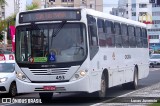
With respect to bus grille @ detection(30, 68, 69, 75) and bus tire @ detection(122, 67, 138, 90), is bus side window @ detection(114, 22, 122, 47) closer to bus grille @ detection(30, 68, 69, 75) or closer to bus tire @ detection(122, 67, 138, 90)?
bus tire @ detection(122, 67, 138, 90)

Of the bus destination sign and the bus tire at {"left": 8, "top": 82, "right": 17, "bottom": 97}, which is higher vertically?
the bus destination sign

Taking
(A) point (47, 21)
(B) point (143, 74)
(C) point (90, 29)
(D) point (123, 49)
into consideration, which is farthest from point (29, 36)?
(B) point (143, 74)

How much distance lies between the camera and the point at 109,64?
64.3 ft

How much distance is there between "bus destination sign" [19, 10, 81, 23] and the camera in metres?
17.1

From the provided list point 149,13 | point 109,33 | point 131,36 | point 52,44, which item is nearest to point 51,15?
point 52,44

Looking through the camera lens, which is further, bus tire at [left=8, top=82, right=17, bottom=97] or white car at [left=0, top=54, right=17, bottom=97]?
bus tire at [left=8, top=82, right=17, bottom=97]

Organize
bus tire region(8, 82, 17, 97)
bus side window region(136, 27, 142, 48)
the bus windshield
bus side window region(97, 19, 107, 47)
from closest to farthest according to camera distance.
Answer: the bus windshield
bus side window region(97, 19, 107, 47)
bus tire region(8, 82, 17, 97)
bus side window region(136, 27, 142, 48)

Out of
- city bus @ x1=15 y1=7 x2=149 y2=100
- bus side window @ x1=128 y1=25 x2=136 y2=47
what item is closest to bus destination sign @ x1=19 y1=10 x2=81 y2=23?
city bus @ x1=15 y1=7 x2=149 y2=100

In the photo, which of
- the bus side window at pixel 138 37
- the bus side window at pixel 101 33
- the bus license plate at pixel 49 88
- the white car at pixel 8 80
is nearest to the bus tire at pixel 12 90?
the white car at pixel 8 80

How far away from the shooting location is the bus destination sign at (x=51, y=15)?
17.1 m

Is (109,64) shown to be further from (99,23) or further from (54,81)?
(54,81)

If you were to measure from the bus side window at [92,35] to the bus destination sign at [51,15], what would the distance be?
1.79 feet

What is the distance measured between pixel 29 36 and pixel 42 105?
2323 millimetres

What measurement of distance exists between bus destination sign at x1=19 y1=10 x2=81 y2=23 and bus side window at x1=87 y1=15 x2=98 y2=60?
1.79 ft
